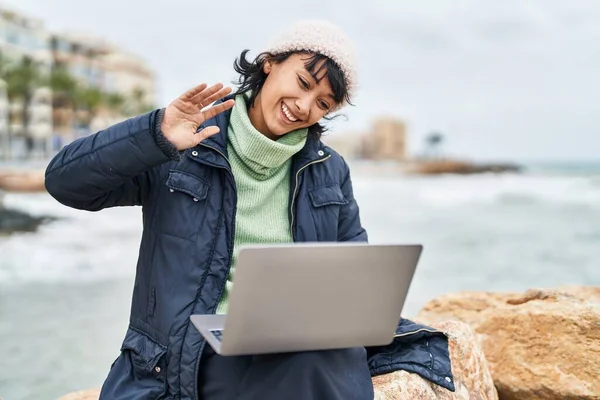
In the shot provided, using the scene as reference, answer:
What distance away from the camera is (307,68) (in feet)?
5.64

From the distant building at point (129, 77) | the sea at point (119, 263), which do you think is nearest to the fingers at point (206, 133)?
the sea at point (119, 263)

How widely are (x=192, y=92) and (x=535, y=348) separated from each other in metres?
1.63

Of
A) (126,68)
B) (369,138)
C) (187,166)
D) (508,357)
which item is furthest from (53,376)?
(369,138)

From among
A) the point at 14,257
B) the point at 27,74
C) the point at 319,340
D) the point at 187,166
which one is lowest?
the point at 14,257

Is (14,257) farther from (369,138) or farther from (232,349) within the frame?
(369,138)

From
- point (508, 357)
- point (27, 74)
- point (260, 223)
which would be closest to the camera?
point (260, 223)

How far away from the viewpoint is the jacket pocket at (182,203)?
5.17 ft

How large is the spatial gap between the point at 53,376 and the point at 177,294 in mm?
3642

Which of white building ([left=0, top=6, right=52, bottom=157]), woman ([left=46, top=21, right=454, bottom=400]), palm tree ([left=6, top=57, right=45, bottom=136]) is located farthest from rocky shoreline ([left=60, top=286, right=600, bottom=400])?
white building ([left=0, top=6, right=52, bottom=157])

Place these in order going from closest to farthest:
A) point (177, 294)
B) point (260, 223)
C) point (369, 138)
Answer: point (177, 294) < point (260, 223) < point (369, 138)

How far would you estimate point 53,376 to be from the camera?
4738 millimetres

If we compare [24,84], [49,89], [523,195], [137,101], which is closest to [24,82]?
[24,84]

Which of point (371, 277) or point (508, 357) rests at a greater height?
point (371, 277)

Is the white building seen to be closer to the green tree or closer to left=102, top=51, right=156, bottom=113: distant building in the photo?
the green tree
